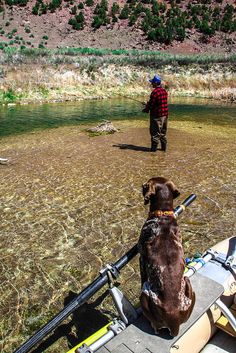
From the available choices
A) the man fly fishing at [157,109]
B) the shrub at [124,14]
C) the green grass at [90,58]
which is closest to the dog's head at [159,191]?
the man fly fishing at [157,109]

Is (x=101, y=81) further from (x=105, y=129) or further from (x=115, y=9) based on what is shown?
(x=115, y=9)

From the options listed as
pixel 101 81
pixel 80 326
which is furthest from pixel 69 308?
pixel 101 81

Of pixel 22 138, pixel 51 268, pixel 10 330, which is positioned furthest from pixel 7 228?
pixel 22 138

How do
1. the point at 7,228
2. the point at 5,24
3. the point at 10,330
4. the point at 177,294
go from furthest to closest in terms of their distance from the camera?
Answer: the point at 5,24 → the point at 7,228 → the point at 10,330 → the point at 177,294

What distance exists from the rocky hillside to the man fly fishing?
57.1 meters

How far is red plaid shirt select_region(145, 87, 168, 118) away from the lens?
40.0 ft

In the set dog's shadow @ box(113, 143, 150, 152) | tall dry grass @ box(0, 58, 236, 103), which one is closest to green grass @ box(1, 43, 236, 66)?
tall dry grass @ box(0, 58, 236, 103)

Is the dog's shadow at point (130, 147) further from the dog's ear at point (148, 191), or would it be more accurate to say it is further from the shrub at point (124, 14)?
the shrub at point (124, 14)

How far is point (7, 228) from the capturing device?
25.8 feet

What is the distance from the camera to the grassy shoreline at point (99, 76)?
32.9 meters

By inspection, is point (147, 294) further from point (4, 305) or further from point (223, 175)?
point (223, 175)

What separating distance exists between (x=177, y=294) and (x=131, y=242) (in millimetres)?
3817

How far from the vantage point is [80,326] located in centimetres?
513

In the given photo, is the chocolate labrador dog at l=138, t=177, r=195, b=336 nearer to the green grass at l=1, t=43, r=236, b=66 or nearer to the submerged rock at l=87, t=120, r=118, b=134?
the submerged rock at l=87, t=120, r=118, b=134
